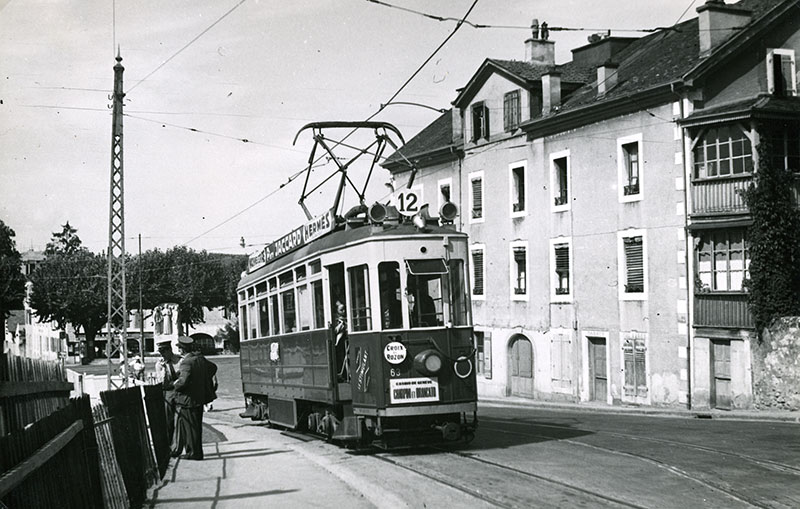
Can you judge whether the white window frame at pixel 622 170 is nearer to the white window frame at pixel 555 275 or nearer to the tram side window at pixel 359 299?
the white window frame at pixel 555 275

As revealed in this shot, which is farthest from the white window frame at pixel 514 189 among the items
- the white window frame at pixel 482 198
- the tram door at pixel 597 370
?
the tram door at pixel 597 370

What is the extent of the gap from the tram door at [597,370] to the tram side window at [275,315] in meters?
17.6

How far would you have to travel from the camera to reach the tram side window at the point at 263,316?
18.5 m

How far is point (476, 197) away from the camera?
4038cm

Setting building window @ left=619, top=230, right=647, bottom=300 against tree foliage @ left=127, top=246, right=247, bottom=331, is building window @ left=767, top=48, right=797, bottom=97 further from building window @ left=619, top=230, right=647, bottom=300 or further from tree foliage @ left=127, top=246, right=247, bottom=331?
tree foliage @ left=127, top=246, right=247, bottom=331

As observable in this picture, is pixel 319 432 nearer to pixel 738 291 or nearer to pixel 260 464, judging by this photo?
pixel 260 464

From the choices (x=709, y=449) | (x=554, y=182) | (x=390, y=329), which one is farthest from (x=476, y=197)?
(x=390, y=329)

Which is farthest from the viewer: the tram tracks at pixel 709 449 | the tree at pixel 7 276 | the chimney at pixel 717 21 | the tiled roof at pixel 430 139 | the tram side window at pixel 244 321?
the tiled roof at pixel 430 139

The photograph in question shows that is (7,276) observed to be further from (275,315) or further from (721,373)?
(721,373)

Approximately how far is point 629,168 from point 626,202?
1172mm

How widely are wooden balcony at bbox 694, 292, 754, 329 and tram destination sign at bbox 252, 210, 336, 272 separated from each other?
14585 millimetres

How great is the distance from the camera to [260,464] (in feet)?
41.6

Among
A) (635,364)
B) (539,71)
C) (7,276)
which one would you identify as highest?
(539,71)

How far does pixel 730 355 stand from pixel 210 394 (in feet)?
62.9
